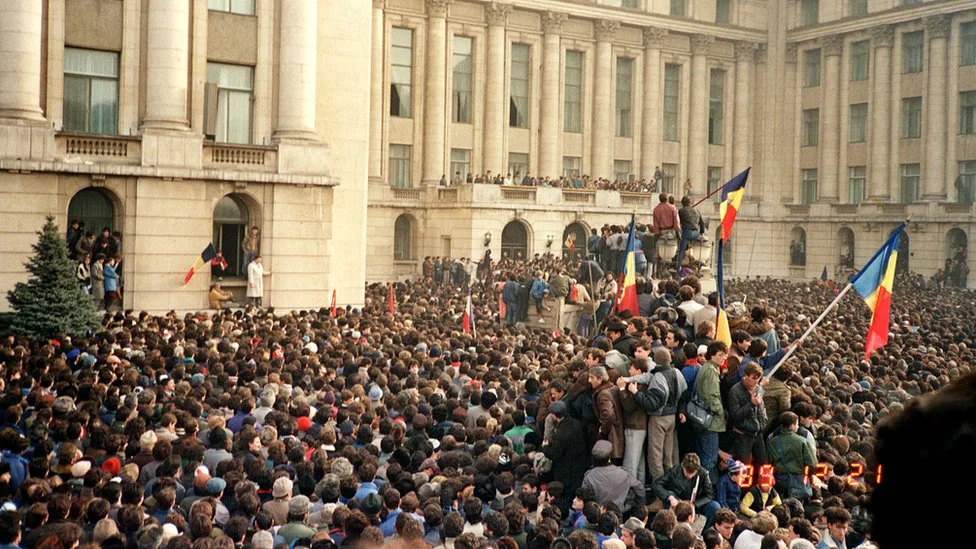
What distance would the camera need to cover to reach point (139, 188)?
104ft

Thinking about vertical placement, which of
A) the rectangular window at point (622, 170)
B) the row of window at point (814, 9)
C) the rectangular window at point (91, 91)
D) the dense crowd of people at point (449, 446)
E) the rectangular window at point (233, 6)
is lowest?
the dense crowd of people at point (449, 446)

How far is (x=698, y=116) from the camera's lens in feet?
240

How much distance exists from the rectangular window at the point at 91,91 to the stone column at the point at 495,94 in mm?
34100

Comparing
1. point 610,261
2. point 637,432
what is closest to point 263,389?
point 637,432

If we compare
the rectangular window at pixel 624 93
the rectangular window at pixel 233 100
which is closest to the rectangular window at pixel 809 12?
the rectangular window at pixel 624 93

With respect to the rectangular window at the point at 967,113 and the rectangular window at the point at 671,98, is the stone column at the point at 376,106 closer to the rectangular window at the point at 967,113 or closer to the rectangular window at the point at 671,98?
the rectangular window at the point at 671,98

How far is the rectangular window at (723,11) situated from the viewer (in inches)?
2933

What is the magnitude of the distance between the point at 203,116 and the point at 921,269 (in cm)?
4822

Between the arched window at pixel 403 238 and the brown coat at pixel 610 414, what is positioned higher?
the arched window at pixel 403 238

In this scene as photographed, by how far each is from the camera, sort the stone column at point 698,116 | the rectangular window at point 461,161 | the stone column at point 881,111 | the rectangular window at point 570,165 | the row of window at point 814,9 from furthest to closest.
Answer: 1. the stone column at point 698,116
2. the row of window at point 814,9
3. the stone column at point 881,111
4. the rectangular window at point 570,165
5. the rectangular window at point 461,161

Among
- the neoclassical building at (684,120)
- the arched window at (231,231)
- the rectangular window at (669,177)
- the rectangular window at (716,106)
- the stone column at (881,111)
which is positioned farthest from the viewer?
the rectangular window at (716,106)

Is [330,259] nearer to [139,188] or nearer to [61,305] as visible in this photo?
[139,188]

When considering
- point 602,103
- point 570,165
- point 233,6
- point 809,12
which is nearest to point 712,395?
point 233,6

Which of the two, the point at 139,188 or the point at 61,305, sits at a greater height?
the point at 139,188
